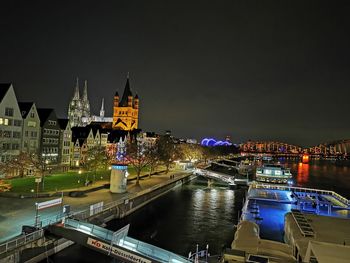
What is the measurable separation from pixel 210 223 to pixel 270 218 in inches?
389

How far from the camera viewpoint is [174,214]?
165 feet

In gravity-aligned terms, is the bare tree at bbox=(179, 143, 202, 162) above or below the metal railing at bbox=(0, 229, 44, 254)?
above

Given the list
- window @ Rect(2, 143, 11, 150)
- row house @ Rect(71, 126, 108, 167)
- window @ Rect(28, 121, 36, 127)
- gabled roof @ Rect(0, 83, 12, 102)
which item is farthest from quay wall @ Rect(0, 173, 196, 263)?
gabled roof @ Rect(0, 83, 12, 102)

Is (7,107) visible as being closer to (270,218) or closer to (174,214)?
(174,214)

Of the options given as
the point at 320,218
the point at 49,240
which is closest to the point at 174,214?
the point at 320,218

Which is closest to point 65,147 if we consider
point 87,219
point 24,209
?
point 24,209

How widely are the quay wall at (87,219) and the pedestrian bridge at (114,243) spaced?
5.11 feet

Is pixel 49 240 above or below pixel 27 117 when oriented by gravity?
below

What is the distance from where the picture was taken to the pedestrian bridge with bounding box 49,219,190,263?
24.0 metres

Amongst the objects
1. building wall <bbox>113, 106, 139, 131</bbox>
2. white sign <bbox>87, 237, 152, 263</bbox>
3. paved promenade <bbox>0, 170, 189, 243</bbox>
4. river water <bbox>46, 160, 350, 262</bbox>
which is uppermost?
building wall <bbox>113, 106, 139, 131</bbox>

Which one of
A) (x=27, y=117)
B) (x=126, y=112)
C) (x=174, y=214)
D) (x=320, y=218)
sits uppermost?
(x=126, y=112)

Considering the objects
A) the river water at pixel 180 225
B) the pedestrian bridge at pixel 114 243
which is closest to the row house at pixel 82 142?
the river water at pixel 180 225

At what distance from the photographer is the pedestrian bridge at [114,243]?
2402 centimetres

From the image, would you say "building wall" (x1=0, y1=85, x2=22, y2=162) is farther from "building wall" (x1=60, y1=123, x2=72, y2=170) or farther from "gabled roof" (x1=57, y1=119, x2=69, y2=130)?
A: "gabled roof" (x1=57, y1=119, x2=69, y2=130)
